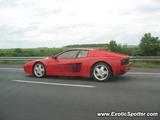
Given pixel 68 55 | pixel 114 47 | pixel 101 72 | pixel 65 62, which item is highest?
pixel 114 47

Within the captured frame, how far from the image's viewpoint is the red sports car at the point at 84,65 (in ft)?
30.9

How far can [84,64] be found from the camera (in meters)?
9.82

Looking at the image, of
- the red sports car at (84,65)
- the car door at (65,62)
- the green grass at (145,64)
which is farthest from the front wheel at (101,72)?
the green grass at (145,64)

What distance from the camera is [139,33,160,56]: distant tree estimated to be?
229ft

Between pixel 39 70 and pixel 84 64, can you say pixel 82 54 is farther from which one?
pixel 39 70

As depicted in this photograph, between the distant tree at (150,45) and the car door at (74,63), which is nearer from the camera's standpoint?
the car door at (74,63)

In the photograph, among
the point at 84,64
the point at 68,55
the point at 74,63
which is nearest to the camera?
the point at 84,64

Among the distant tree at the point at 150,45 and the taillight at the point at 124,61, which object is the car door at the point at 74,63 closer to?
the taillight at the point at 124,61

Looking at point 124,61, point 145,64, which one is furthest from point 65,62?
point 145,64

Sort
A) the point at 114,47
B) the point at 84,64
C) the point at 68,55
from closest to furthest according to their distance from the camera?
the point at 84,64
the point at 68,55
the point at 114,47

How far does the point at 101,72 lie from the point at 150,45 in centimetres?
6385

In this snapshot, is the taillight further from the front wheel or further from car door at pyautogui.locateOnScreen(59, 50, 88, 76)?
car door at pyautogui.locateOnScreen(59, 50, 88, 76)

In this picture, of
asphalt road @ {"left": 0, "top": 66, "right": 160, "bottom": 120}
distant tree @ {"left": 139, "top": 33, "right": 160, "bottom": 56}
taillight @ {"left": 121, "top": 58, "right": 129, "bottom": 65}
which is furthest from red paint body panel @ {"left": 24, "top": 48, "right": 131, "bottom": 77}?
distant tree @ {"left": 139, "top": 33, "right": 160, "bottom": 56}

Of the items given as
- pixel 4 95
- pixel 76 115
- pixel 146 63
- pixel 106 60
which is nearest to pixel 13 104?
pixel 4 95
